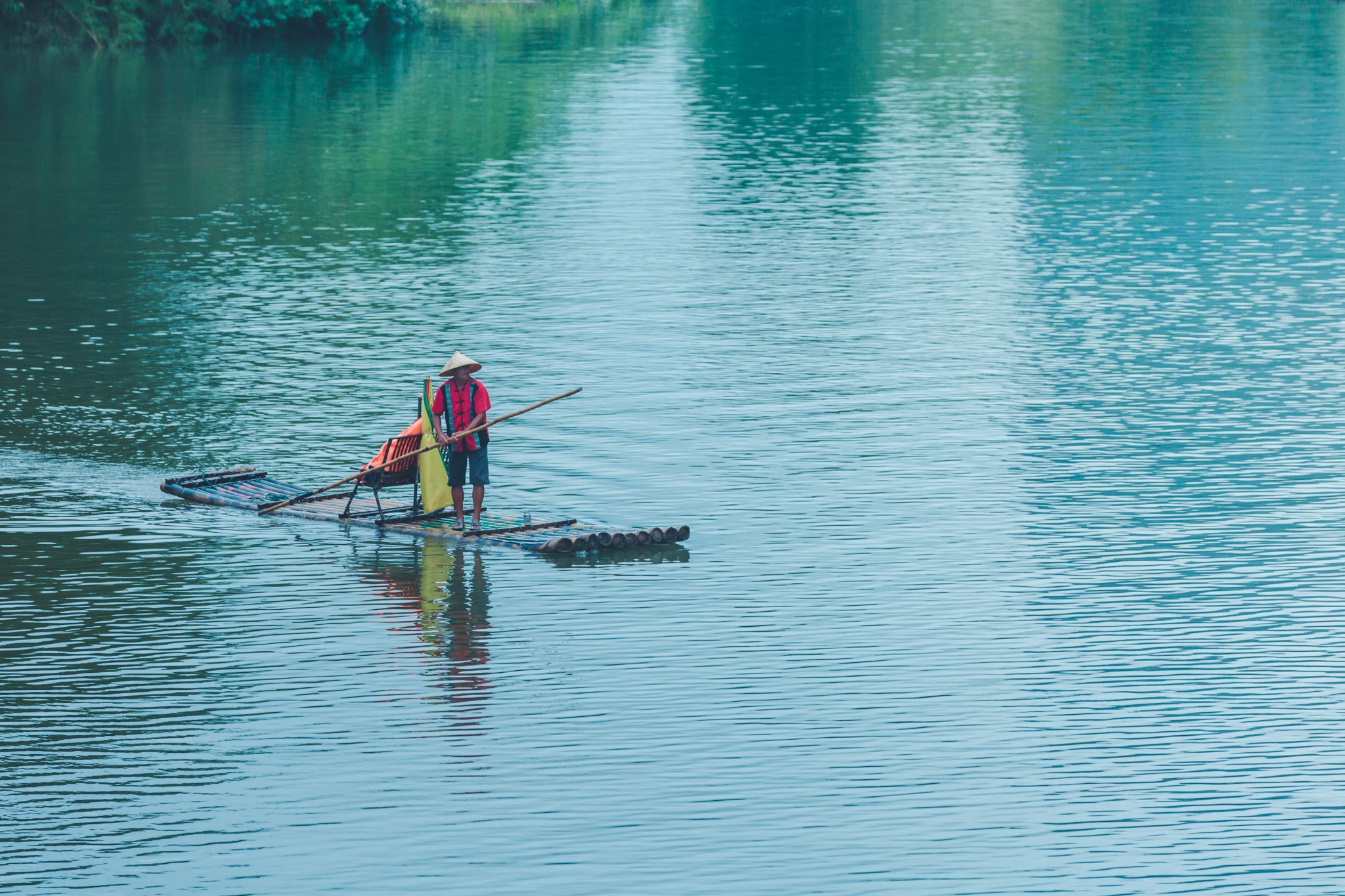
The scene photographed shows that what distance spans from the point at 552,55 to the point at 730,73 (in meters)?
8.50

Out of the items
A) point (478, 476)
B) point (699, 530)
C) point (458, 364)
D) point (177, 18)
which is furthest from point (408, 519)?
point (177, 18)

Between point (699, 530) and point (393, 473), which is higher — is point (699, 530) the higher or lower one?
the lower one

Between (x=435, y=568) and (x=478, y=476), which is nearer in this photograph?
(x=435, y=568)

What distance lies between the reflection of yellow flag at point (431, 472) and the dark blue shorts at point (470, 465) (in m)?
0.14

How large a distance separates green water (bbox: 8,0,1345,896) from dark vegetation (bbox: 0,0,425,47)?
35.3m

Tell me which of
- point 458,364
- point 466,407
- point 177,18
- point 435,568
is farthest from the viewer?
point 177,18

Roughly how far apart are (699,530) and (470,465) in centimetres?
266

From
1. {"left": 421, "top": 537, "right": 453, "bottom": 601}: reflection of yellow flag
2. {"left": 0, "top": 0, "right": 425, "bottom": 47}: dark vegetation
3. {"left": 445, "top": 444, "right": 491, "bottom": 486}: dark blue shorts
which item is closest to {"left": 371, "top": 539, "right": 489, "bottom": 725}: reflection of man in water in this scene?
{"left": 421, "top": 537, "right": 453, "bottom": 601}: reflection of yellow flag

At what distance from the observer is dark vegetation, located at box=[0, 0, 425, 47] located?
88.8 meters

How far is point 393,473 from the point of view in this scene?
900 inches

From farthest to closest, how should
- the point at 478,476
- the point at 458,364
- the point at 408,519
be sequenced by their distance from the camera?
the point at 408,519 < the point at 478,476 < the point at 458,364

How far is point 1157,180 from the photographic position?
50625 millimetres

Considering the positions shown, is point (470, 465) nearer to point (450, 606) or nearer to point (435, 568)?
point (435, 568)

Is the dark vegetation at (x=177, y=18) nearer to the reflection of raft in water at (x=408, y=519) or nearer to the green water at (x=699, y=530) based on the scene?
the green water at (x=699, y=530)
